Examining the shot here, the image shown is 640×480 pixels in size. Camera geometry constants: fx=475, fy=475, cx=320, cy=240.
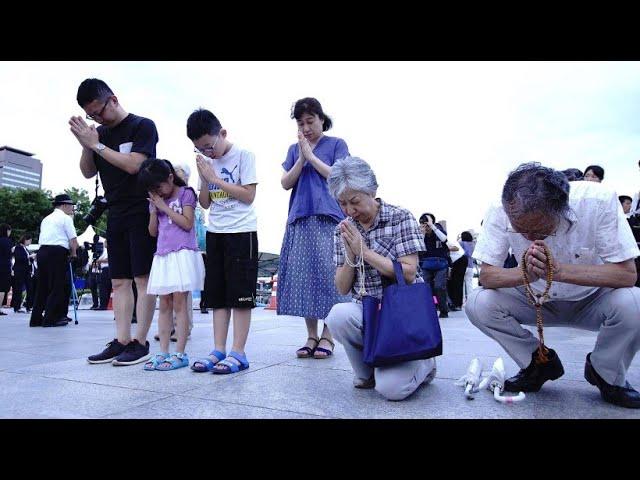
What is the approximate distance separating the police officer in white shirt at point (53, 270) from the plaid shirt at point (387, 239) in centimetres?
586

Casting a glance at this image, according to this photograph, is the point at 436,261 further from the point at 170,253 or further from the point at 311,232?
the point at 170,253

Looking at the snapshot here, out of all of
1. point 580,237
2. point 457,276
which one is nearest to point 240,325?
point 580,237

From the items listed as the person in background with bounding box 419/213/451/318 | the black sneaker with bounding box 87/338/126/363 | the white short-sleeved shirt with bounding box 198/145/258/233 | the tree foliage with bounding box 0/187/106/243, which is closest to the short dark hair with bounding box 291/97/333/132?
the white short-sleeved shirt with bounding box 198/145/258/233

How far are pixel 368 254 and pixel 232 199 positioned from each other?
1.15m

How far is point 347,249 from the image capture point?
2.39m

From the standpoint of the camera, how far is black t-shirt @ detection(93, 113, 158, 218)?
11.0 ft

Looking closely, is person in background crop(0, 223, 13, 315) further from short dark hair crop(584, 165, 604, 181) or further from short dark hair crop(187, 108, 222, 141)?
short dark hair crop(584, 165, 604, 181)

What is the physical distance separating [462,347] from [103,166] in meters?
3.22

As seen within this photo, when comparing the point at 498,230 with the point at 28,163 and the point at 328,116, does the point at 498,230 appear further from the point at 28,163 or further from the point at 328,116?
the point at 28,163

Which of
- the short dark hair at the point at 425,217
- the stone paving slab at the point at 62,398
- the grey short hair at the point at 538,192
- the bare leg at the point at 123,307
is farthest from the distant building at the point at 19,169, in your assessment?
the grey short hair at the point at 538,192

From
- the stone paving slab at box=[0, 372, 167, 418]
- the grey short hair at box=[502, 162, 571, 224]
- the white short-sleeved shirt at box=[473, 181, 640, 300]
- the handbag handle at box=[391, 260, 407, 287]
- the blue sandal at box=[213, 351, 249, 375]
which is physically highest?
the grey short hair at box=[502, 162, 571, 224]

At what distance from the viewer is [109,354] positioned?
3.28 m

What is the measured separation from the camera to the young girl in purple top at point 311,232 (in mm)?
3462

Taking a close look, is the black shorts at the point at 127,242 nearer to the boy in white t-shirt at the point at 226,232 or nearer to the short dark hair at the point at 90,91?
the boy in white t-shirt at the point at 226,232
